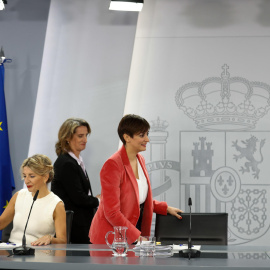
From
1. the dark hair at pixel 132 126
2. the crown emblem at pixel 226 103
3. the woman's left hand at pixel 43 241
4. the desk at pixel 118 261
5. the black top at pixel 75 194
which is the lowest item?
the desk at pixel 118 261

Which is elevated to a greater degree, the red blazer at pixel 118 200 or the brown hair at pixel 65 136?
the brown hair at pixel 65 136

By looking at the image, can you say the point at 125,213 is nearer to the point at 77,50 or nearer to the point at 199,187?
the point at 199,187

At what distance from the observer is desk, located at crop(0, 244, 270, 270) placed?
7.71 ft

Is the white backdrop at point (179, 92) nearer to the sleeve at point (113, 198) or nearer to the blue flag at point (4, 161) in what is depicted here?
the blue flag at point (4, 161)

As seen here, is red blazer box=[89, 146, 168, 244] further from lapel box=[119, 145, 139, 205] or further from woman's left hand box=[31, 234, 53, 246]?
woman's left hand box=[31, 234, 53, 246]

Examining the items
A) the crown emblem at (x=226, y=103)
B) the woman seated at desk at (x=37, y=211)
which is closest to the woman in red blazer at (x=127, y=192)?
the woman seated at desk at (x=37, y=211)

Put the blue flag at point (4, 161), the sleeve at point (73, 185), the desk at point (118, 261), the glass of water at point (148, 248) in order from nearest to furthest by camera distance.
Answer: the desk at point (118, 261) → the glass of water at point (148, 248) → the sleeve at point (73, 185) → the blue flag at point (4, 161)

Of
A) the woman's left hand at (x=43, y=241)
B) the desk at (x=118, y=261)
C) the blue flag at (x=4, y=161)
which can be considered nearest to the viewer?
the desk at (x=118, y=261)

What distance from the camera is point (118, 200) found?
338 cm

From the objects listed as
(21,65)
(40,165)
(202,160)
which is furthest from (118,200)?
(21,65)

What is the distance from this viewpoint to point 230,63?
5430 millimetres

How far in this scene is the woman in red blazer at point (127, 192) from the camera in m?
3.37

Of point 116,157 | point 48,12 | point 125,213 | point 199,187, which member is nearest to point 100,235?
point 125,213

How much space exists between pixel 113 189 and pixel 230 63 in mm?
2514
